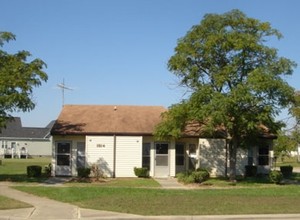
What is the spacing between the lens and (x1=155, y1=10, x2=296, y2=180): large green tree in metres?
25.3

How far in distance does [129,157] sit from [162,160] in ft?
7.07

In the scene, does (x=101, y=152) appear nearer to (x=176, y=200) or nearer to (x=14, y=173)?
(x=14, y=173)

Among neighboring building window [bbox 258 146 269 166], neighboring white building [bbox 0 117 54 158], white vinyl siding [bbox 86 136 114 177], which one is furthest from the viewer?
neighboring white building [bbox 0 117 54 158]

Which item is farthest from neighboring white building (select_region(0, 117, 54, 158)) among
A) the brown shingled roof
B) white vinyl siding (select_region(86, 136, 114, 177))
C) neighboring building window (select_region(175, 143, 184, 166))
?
neighboring building window (select_region(175, 143, 184, 166))

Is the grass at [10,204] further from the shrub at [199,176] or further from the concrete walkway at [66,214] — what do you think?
the shrub at [199,176]

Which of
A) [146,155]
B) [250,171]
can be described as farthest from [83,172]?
[250,171]

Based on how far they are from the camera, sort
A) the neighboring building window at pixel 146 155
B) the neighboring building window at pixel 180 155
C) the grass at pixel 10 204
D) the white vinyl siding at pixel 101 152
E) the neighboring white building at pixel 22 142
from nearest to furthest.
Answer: the grass at pixel 10 204
the white vinyl siding at pixel 101 152
the neighboring building window at pixel 146 155
the neighboring building window at pixel 180 155
the neighboring white building at pixel 22 142

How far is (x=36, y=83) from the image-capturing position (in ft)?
82.9

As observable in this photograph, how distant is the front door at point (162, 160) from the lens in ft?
102

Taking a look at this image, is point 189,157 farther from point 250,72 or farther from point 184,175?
point 250,72

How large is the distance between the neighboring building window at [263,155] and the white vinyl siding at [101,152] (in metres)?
10.2

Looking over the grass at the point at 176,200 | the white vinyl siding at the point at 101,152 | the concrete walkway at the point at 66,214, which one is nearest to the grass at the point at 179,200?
the grass at the point at 176,200

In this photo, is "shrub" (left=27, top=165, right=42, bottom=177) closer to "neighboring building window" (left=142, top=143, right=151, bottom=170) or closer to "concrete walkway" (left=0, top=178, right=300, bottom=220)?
"neighboring building window" (left=142, top=143, right=151, bottom=170)

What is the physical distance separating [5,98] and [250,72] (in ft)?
42.5
